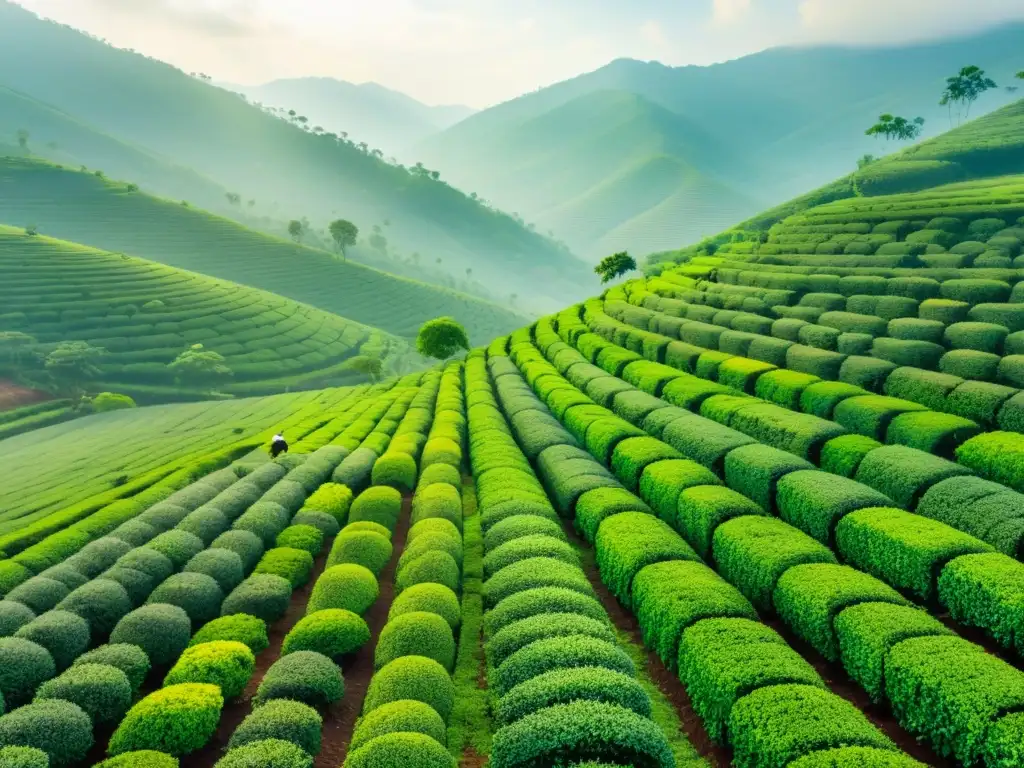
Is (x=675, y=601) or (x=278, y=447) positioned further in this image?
(x=278, y=447)

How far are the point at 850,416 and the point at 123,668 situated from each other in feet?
70.0

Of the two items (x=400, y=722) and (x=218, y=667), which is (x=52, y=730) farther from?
(x=400, y=722)

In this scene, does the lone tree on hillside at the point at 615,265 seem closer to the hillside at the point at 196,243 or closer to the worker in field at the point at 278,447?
the worker in field at the point at 278,447

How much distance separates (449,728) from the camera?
35.0 ft

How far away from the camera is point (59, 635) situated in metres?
12.6

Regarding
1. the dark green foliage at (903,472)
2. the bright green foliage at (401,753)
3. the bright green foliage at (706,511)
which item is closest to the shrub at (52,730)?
the bright green foliage at (401,753)

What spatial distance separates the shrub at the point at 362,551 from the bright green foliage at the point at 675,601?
23.6 ft

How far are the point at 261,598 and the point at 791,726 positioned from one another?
11851 mm

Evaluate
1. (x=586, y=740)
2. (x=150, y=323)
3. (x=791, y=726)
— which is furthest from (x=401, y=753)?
(x=150, y=323)

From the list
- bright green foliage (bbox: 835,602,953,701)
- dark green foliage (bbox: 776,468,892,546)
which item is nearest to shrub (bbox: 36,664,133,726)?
bright green foliage (bbox: 835,602,953,701)

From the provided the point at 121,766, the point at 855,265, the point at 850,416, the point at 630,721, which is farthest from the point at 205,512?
the point at 855,265

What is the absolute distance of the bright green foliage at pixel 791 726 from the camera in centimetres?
757

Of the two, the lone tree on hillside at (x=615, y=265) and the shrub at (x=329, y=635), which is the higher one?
the lone tree on hillside at (x=615, y=265)

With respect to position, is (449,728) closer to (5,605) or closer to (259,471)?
(5,605)
